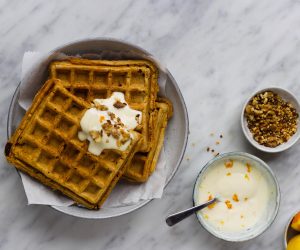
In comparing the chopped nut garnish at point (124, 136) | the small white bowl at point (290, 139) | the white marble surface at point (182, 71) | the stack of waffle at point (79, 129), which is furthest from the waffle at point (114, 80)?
the small white bowl at point (290, 139)

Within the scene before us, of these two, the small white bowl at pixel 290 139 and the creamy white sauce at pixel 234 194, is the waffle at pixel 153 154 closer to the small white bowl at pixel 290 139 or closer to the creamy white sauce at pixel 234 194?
the creamy white sauce at pixel 234 194

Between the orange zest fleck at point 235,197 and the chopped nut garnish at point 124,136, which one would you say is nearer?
the chopped nut garnish at point 124,136

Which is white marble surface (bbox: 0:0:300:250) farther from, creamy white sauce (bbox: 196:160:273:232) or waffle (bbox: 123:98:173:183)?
waffle (bbox: 123:98:173:183)

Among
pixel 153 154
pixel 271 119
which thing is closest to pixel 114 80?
pixel 153 154

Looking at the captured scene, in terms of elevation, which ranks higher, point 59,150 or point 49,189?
point 59,150

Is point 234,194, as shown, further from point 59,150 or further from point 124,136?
point 59,150

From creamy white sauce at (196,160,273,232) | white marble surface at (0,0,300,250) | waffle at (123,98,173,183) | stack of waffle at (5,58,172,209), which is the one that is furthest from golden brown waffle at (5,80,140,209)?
creamy white sauce at (196,160,273,232)

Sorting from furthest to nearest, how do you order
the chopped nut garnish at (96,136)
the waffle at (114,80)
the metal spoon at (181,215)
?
the metal spoon at (181,215) → the waffle at (114,80) → the chopped nut garnish at (96,136)
